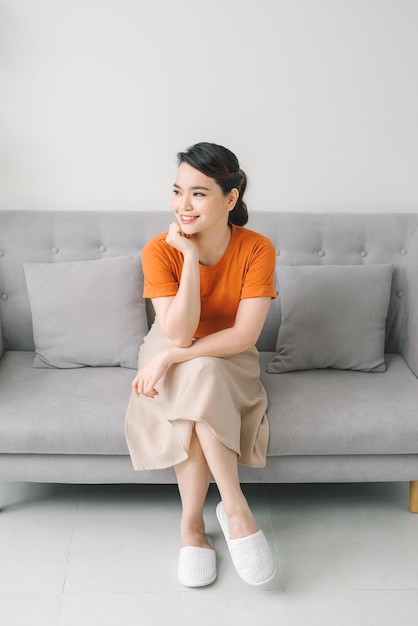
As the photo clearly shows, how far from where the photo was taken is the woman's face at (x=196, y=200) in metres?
2.06

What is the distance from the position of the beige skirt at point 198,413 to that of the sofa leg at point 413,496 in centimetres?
55

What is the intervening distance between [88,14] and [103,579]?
1.94m

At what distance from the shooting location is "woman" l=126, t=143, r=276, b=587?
6.50 ft

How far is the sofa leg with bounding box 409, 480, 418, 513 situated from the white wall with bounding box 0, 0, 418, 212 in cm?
112

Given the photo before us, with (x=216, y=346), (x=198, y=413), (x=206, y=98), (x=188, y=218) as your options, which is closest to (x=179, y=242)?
(x=188, y=218)

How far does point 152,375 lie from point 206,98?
1183 mm

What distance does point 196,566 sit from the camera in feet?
6.48

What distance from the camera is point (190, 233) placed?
2.13 meters

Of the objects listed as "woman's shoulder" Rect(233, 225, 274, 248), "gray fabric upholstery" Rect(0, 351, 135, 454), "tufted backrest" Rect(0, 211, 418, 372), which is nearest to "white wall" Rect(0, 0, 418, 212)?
"tufted backrest" Rect(0, 211, 418, 372)

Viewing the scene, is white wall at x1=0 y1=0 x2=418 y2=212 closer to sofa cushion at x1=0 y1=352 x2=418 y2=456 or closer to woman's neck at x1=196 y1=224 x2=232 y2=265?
woman's neck at x1=196 y1=224 x2=232 y2=265

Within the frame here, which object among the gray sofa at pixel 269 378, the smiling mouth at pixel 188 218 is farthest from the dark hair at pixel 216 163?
the gray sofa at pixel 269 378

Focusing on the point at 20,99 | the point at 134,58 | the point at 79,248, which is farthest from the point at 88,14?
the point at 79,248

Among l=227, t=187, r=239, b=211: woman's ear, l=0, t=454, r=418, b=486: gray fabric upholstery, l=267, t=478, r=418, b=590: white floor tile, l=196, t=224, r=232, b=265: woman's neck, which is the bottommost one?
l=267, t=478, r=418, b=590: white floor tile

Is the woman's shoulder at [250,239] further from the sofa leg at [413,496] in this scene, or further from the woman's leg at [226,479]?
the sofa leg at [413,496]
